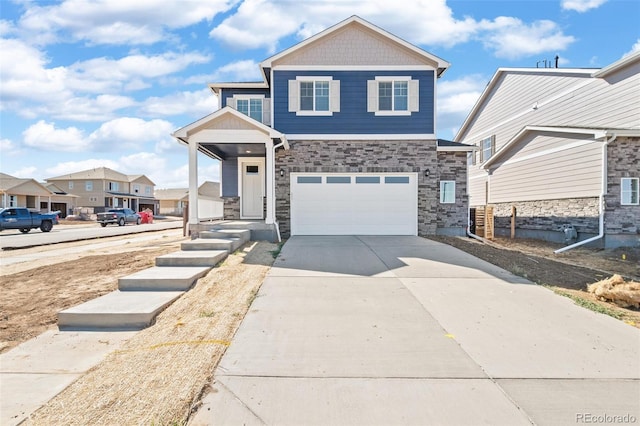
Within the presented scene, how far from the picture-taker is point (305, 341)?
4227 mm

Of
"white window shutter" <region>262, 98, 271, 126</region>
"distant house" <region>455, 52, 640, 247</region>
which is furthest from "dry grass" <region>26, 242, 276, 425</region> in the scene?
"distant house" <region>455, 52, 640, 247</region>

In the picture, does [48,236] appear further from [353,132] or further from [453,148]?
[453,148]

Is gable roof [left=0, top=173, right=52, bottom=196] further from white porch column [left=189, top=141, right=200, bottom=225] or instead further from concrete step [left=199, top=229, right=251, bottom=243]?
concrete step [left=199, top=229, right=251, bottom=243]

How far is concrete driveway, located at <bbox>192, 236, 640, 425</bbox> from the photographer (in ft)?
9.63

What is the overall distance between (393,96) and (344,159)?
3.03m

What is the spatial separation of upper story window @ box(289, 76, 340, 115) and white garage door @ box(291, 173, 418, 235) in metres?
2.45

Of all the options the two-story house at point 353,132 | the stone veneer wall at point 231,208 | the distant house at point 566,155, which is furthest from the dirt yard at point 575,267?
the stone veneer wall at point 231,208

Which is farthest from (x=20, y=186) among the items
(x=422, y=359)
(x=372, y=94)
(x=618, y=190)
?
(x=618, y=190)

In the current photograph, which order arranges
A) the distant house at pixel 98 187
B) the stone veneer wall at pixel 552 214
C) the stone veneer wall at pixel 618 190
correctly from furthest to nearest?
the distant house at pixel 98 187 < the stone veneer wall at pixel 552 214 < the stone veneer wall at pixel 618 190

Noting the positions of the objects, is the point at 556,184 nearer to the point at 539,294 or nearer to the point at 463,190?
the point at 463,190

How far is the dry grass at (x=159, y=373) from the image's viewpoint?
2820 mm

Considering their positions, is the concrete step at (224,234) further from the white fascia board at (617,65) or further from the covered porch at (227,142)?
the white fascia board at (617,65)

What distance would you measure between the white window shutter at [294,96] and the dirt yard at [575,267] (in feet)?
23.3

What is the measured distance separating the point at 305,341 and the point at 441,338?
160 cm
